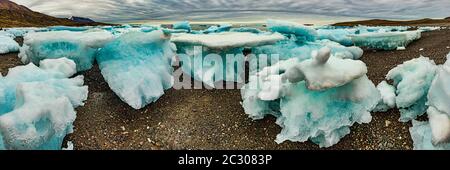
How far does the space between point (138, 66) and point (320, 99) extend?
1.77 meters

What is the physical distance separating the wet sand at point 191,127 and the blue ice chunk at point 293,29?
4.92 feet

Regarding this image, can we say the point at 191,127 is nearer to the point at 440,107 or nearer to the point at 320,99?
the point at 320,99

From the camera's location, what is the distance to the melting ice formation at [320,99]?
9.32ft

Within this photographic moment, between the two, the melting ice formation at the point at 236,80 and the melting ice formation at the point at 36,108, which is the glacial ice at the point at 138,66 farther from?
the melting ice formation at the point at 36,108

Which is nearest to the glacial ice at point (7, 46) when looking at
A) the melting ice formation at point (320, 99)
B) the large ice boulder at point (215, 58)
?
the large ice boulder at point (215, 58)

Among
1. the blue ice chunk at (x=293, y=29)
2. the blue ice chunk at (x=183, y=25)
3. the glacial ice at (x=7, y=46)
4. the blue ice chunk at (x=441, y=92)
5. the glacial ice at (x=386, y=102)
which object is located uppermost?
the blue ice chunk at (x=183, y=25)

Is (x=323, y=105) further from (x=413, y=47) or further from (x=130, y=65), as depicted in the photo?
(x=413, y=47)

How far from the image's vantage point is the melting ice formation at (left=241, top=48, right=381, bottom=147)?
2840mm

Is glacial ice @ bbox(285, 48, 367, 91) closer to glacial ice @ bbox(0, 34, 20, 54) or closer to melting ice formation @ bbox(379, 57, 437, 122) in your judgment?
melting ice formation @ bbox(379, 57, 437, 122)

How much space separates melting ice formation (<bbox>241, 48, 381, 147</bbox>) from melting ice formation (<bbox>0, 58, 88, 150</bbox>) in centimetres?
151

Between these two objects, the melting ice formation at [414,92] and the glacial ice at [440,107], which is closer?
the glacial ice at [440,107]

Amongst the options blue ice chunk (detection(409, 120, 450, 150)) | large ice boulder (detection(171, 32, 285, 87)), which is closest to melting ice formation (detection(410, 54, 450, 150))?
blue ice chunk (detection(409, 120, 450, 150))
